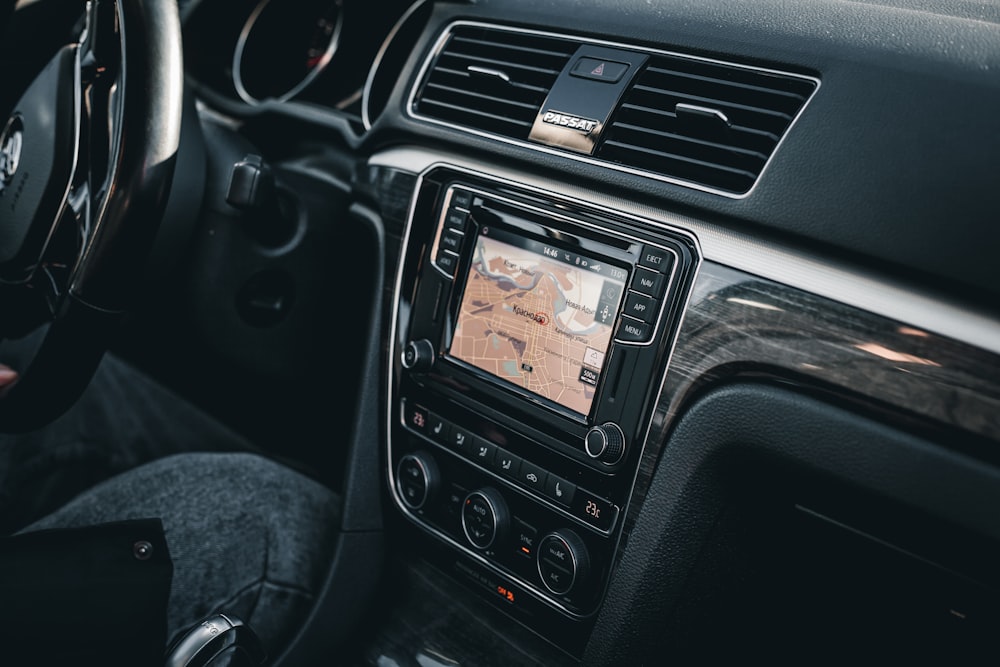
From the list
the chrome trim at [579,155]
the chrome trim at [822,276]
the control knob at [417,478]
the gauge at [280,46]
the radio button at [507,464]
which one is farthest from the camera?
the gauge at [280,46]

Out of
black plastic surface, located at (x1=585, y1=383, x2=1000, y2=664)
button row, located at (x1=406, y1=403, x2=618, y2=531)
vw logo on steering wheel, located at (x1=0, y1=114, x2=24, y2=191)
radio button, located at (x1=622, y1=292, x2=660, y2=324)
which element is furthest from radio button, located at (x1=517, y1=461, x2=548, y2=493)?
vw logo on steering wheel, located at (x1=0, y1=114, x2=24, y2=191)

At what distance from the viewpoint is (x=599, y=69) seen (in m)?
1.06

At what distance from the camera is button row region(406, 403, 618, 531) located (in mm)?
1030

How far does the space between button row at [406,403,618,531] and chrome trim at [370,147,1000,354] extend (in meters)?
0.32

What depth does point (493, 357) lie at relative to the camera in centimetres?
111

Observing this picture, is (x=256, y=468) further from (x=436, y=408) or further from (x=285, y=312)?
(x=436, y=408)

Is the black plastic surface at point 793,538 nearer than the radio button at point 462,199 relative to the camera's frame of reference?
Yes

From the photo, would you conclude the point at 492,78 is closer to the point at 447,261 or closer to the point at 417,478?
the point at 447,261

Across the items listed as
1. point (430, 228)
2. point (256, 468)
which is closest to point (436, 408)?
point (430, 228)

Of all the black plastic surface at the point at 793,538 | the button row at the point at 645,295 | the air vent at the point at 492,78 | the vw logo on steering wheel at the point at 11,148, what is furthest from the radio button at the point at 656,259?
the vw logo on steering wheel at the point at 11,148

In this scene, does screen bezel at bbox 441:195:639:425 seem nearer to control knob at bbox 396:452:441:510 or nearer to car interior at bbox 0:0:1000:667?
car interior at bbox 0:0:1000:667

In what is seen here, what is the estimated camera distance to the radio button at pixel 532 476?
107 centimetres

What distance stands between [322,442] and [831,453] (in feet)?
3.57

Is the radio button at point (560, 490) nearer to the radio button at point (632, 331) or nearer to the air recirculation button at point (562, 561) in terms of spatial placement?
the air recirculation button at point (562, 561)
